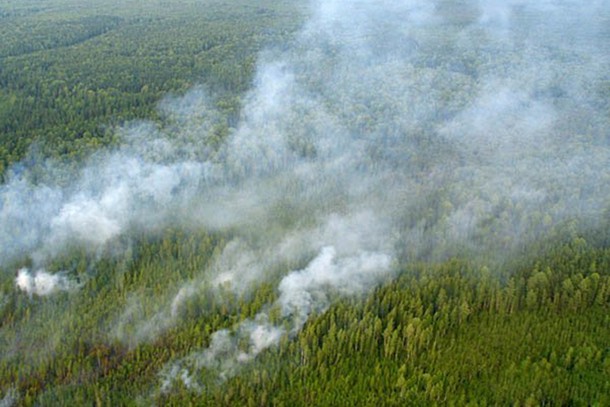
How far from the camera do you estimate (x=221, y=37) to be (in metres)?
167

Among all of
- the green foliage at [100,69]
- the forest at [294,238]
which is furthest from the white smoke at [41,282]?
the green foliage at [100,69]

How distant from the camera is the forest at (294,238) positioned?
164 ft

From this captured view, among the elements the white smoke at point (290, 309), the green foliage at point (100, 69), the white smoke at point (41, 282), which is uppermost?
the green foliage at point (100, 69)

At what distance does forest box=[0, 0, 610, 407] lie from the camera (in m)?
49.8

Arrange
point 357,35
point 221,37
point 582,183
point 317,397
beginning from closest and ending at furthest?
point 317,397 → point 582,183 → point 221,37 → point 357,35

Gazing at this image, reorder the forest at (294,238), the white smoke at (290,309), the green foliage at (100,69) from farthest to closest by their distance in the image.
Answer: the green foliage at (100,69) < the white smoke at (290,309) < the forest at (294,238)

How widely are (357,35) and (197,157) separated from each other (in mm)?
117715

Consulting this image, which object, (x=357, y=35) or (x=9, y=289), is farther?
(x=357, y=35)

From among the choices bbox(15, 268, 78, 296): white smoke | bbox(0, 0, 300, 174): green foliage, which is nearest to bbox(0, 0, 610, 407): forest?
bbox(15, 268, 78, 296): white smoke

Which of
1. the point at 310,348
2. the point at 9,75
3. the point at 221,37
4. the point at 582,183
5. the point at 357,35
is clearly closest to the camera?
the point at 310,348

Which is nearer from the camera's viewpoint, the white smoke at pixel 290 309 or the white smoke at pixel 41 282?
the white smoke at pixel 290 309

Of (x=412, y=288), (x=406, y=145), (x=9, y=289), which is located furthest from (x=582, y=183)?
(x=9, y=289)

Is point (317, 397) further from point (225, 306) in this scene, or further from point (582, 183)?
point (582, 183)

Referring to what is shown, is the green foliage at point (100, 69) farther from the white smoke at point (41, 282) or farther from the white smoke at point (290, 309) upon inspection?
the white smoke at point (290, 309)
